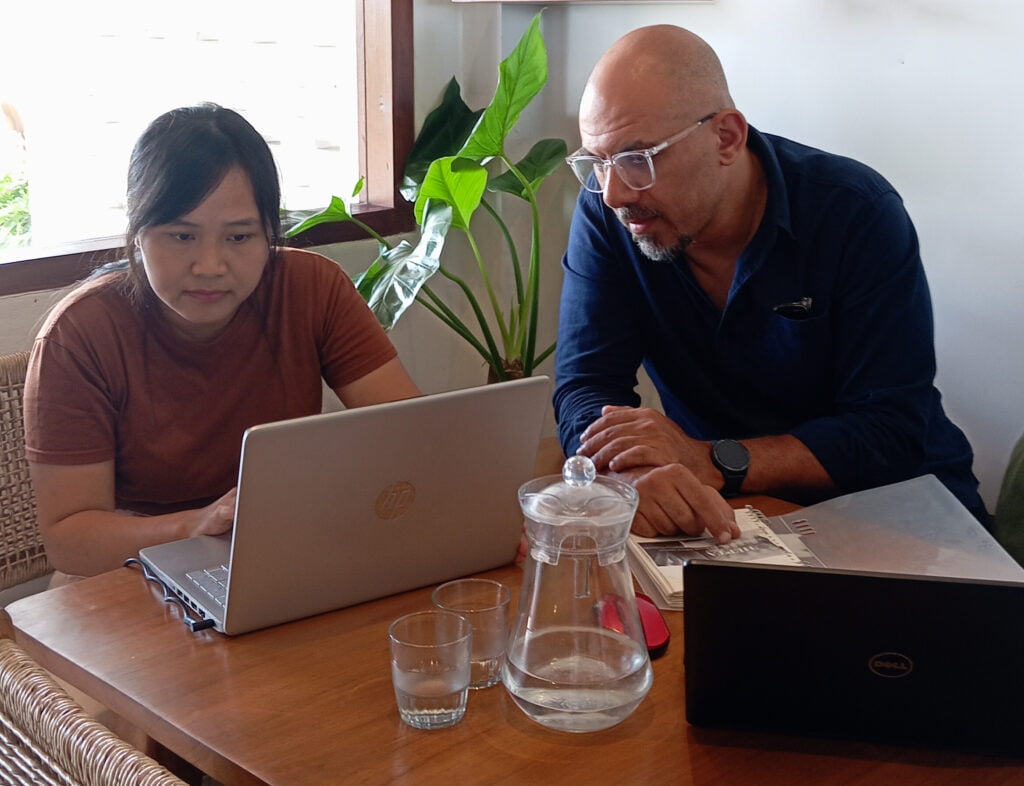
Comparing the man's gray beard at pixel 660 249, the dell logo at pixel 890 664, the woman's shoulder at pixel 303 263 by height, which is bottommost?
the dell logo at pixel 890 664

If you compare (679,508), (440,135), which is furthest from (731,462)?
(440,135)

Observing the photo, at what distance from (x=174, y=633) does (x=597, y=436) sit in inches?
25.9

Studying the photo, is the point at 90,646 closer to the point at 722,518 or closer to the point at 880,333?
the point at 722,518

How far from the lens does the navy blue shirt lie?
1.74 m

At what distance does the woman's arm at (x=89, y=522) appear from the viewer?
1415 millimetres

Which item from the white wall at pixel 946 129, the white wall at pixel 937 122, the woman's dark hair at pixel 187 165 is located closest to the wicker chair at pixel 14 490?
the woman's dark hair at pixel 187 165

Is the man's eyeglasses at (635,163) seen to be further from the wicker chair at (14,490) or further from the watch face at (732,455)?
the wicker chair at (14,490)

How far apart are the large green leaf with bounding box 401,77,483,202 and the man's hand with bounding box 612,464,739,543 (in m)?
1.55

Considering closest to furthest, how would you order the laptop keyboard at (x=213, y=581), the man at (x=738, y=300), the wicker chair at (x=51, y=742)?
the wicker chair at (x=51, y=742)
the laptop keyboard at (x=213, y=581)
the man at (x=738, y=300)

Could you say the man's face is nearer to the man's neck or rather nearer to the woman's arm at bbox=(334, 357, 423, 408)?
the man's neck

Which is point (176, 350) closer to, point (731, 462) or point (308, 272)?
point (308, 272)

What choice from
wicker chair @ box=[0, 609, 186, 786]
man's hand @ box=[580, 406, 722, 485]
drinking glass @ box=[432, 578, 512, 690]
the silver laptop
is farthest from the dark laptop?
man's hand @ box=[580, 406, 722, 485]

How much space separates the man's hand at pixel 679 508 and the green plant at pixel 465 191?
3.73 feet

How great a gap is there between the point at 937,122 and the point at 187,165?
4.57ft
